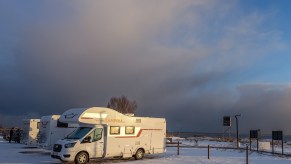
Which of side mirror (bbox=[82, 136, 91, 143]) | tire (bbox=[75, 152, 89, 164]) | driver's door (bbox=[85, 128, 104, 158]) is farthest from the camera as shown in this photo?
driver's door (bbox=[85, 128, 104, 158])

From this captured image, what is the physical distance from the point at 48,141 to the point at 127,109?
47714mm

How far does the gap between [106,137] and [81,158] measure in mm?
2018

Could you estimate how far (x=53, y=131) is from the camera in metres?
26.0

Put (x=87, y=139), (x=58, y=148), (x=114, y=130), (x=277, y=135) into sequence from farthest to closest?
1. (x=277, y=135)
2. (x=114, y=130)
3. (x=87, y=139)
4. (x=58, y=148)

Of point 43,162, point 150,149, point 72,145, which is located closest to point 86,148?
point 72,145

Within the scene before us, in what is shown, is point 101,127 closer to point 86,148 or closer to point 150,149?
point 86,148

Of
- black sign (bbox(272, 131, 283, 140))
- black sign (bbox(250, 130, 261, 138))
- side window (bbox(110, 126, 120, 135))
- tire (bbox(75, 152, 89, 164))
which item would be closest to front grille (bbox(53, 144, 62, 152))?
tire (bbox(75, 152, 89, 164))

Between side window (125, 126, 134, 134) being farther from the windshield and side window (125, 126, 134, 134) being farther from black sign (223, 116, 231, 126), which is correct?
black sign (223, 116, 231, 126)

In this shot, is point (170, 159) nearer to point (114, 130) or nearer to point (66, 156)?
point (114, 130)

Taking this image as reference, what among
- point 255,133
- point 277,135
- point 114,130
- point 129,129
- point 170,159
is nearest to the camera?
point 114,130

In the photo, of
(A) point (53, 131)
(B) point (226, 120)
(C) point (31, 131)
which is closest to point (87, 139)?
(A) point (53, 131)

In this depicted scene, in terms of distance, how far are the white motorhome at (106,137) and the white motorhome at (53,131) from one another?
450 centimetres

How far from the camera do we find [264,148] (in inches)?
1398

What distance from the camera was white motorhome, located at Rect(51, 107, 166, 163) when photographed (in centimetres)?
1956
